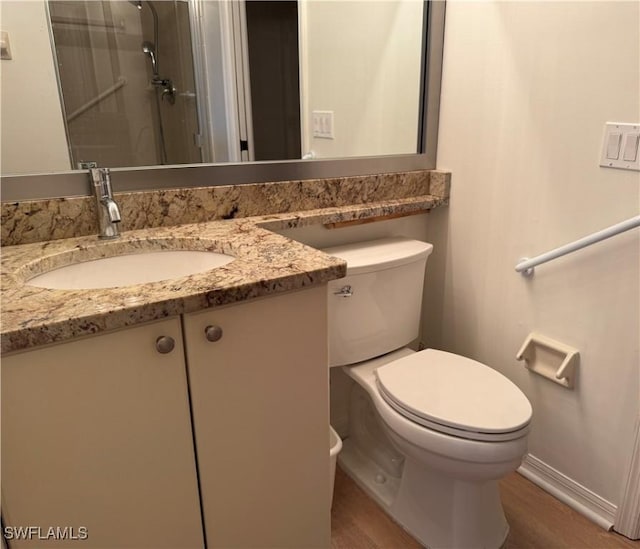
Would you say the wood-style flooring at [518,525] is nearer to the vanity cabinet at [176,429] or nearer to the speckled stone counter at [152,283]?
the vanity cabinet at [176,429]

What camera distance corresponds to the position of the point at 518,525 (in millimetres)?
1320

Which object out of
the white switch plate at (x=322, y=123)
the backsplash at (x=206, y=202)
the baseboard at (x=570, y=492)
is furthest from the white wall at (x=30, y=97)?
the baseboard at (x=570, y=492)

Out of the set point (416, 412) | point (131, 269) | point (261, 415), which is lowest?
point (416, 412)

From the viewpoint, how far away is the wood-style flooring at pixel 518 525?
1263mm

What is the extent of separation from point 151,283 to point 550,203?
1073mm

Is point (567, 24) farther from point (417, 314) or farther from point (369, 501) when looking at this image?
point (369, 501)

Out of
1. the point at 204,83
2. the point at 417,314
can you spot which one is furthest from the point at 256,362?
the point at 204,83

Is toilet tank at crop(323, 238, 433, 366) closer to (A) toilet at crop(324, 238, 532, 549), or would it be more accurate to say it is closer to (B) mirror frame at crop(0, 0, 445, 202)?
(A) toilet at crop(324, 238, 532, 549)

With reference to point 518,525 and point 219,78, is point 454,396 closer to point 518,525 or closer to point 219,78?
point 518,525

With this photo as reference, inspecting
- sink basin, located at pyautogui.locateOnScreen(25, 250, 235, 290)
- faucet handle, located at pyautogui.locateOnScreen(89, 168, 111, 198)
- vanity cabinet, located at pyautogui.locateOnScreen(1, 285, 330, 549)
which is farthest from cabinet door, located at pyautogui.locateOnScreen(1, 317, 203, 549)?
faucet handle, located at pyautogui.locateOnScreen(89, 168, 111, 198)

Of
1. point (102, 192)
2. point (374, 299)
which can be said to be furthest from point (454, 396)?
point (102, 192)

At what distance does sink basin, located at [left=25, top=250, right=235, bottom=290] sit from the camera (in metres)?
0.98

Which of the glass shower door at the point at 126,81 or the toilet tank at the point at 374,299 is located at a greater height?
the glass shower door at the point at 126,81

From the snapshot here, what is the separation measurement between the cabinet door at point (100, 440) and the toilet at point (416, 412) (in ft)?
1.89
